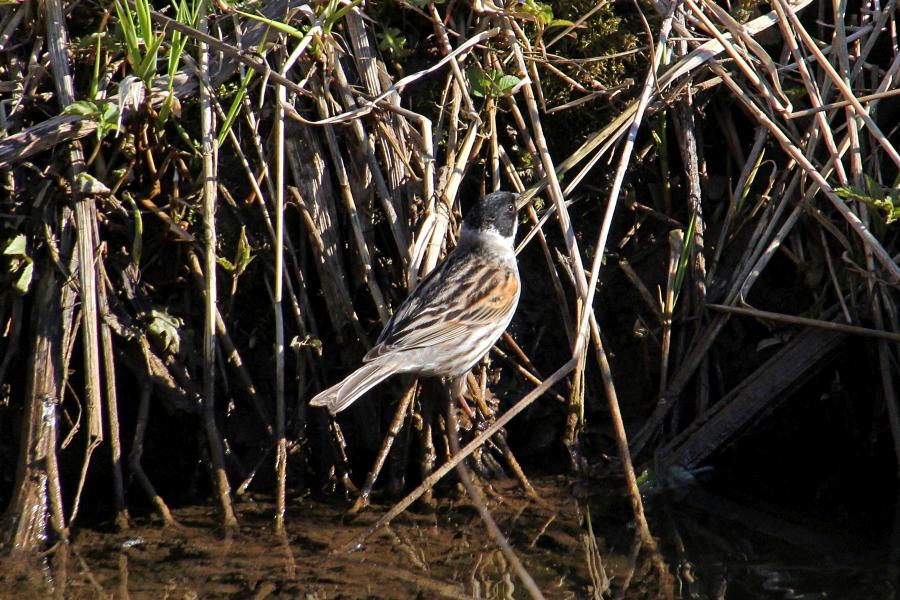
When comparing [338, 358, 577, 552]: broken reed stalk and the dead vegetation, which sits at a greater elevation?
the dead vegetation

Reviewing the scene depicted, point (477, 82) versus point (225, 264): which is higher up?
Answer: point (477, 82)

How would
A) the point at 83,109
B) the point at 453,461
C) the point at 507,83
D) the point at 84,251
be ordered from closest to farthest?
the point at 453,461 < the point at 83,109 < the point at 84,251 < the point at 507,83

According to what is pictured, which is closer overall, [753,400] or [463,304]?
[463,304]

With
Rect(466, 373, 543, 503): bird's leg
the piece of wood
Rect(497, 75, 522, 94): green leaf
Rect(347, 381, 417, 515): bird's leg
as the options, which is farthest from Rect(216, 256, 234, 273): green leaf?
the piece of wood

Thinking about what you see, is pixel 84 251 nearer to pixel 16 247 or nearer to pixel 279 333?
pixel 16 247

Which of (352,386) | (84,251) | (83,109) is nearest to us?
(352,386)

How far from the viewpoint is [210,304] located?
4.98 meters

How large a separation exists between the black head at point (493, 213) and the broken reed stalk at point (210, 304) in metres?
1.27

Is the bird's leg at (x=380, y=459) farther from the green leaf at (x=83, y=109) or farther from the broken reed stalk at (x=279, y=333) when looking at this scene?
Result: the green leaf at (x=83, y=109)

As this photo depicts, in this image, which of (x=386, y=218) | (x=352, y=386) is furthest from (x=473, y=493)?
(x=386, y=218)

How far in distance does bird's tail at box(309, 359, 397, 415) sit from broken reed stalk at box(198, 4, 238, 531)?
0.64 meters

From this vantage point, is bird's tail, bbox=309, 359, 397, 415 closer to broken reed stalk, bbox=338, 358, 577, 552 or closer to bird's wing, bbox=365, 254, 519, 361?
bird's wing, bbox=365, 254, 519, 361

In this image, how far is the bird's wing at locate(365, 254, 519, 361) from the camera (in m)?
5.00

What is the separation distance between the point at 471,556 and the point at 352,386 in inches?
36.5
